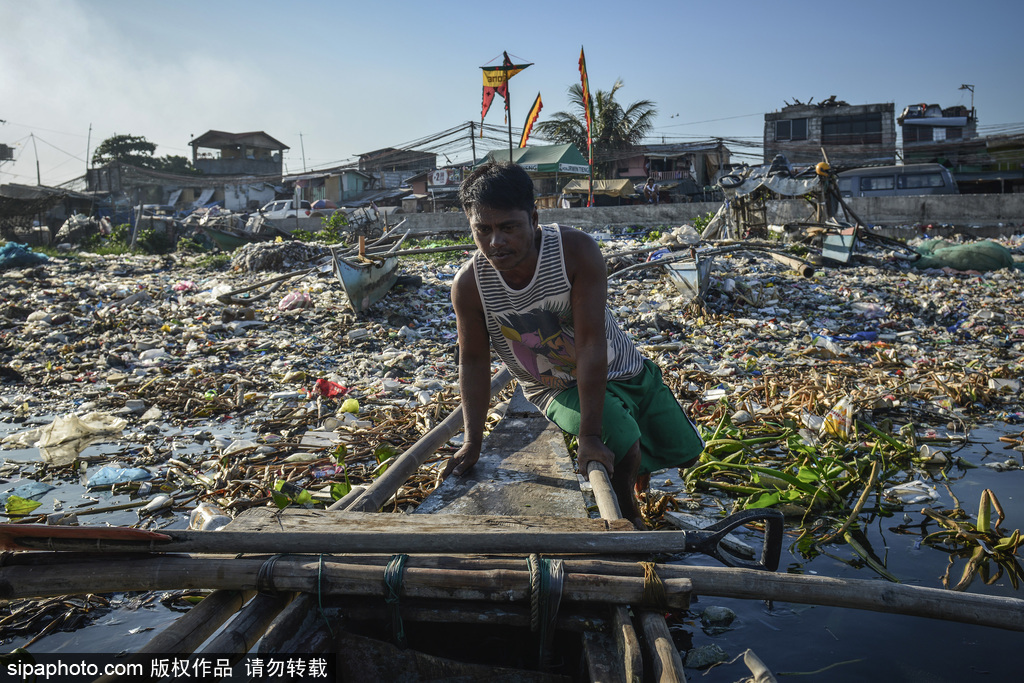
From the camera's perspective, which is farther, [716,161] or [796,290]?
[716,161]

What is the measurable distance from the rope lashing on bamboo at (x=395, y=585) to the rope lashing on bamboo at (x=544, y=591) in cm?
29

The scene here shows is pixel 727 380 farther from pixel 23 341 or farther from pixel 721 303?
pixel 23 341

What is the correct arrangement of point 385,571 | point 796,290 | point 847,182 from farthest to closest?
point 847,182 → point 796,290 → point 385,571

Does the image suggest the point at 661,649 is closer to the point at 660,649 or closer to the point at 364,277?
the point at 660,649

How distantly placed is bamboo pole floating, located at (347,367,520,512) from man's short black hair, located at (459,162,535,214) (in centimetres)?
100

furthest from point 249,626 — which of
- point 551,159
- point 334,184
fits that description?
point 334,184

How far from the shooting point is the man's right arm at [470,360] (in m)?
2.34

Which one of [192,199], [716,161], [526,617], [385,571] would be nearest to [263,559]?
[385,571]

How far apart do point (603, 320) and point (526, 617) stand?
1031mm

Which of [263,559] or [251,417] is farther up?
[263,559]

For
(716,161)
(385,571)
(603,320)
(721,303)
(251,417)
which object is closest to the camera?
(385,571)

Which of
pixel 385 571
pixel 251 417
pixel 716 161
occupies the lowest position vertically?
pixel 251 417

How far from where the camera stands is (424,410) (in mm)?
4391

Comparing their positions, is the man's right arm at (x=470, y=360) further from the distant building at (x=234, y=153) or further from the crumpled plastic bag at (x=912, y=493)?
the distant building at (x=234, y=153)
